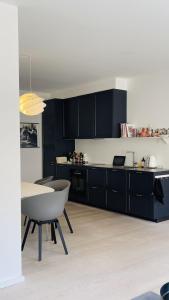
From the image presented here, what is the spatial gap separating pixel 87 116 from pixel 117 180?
1729 millimetres

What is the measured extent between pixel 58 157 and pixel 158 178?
117 inches

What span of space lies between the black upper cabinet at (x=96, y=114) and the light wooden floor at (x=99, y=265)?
2110 millimetres

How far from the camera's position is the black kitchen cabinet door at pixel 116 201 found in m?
5.62

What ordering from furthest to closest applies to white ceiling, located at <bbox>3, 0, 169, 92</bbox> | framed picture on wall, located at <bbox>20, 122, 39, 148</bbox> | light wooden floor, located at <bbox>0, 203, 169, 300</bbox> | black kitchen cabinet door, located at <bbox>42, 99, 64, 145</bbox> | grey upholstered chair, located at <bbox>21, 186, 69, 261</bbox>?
framed picture on wall, located at <bbox>20, 122, 39, 148</bbox>, black kitchen cabinet door, located at <bbox>42, 99, 64, 145</bbox>, grey upholstered chair, located at <bbox>21, 186, 69, 261</bbox>, white ceiling, located at <bbox>3, 0, 169, 92</bbox>, light wooden floor, located at <bbox>0, 203, 169, 300</bbox>

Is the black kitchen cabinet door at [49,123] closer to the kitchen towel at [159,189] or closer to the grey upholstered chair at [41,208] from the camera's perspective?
the kitchen towel at [159,189]

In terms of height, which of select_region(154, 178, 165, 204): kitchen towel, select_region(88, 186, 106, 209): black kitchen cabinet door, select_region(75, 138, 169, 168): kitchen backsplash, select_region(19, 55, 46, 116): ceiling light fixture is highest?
select_region(19, 55, 46, 116): ceiling light fixture

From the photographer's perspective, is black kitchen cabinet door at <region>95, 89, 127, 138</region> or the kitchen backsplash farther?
black kitchen cabinet door at <region>95, 89, 127, 138</region>

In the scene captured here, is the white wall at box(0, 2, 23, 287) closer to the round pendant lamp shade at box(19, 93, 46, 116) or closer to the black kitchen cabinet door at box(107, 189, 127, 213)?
the round pendant lamp shade at box(19, 93, 46, 116)

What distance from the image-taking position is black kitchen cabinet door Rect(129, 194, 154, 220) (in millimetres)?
5121

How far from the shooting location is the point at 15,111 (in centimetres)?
290

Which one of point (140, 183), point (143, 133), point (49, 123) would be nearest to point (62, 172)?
point (49, 123)

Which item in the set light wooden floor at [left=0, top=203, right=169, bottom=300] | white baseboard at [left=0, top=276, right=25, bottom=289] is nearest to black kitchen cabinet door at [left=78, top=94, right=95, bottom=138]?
light wooden floor at [left=0, top=203, right=169, bottom=300]

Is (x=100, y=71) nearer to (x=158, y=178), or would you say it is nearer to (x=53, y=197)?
(x=158, y=178)

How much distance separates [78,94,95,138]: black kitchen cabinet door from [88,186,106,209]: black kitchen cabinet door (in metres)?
1.16
